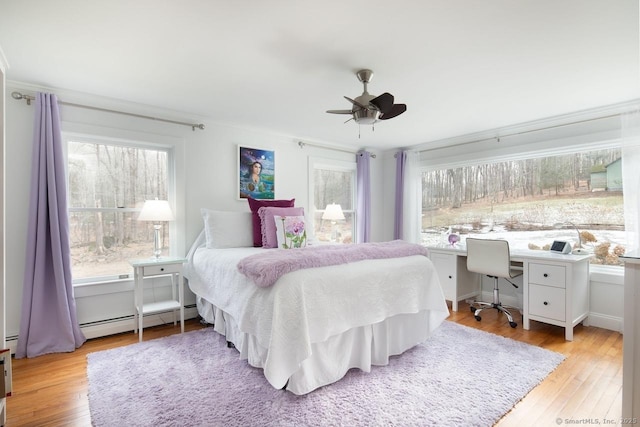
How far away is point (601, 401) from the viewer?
75.9 inches

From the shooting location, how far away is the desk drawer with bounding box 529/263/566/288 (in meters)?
2.97

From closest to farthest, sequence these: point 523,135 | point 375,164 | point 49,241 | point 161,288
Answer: point 49,241 < point 161,288 < point 523,135 < point 375,164

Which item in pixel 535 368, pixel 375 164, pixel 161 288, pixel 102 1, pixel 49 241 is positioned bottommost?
pixel 535 368

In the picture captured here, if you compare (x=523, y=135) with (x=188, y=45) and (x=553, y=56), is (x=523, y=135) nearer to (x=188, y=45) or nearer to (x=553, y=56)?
(x=553, y=56)

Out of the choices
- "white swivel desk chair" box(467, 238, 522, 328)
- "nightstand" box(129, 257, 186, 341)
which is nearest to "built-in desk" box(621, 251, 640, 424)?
"white swivel desk chair" box(467, 238, 522, 328)

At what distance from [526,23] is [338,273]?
1.91 m

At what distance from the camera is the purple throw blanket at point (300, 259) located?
6.31 ft

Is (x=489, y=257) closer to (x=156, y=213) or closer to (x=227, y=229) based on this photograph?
(x=227, y=229)

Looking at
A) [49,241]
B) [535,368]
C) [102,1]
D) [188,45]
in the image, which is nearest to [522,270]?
[535,368]

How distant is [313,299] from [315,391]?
0.62 m

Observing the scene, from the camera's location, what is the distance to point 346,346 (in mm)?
2186

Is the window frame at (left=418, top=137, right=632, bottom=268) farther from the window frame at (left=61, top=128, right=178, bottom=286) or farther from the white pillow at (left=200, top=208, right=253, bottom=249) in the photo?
the window frame at (left=61, top=128, right=178, bottom=286)

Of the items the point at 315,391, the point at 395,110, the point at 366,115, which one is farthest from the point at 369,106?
the point at 315,391

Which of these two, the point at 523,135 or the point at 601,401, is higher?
the point at 523,135
